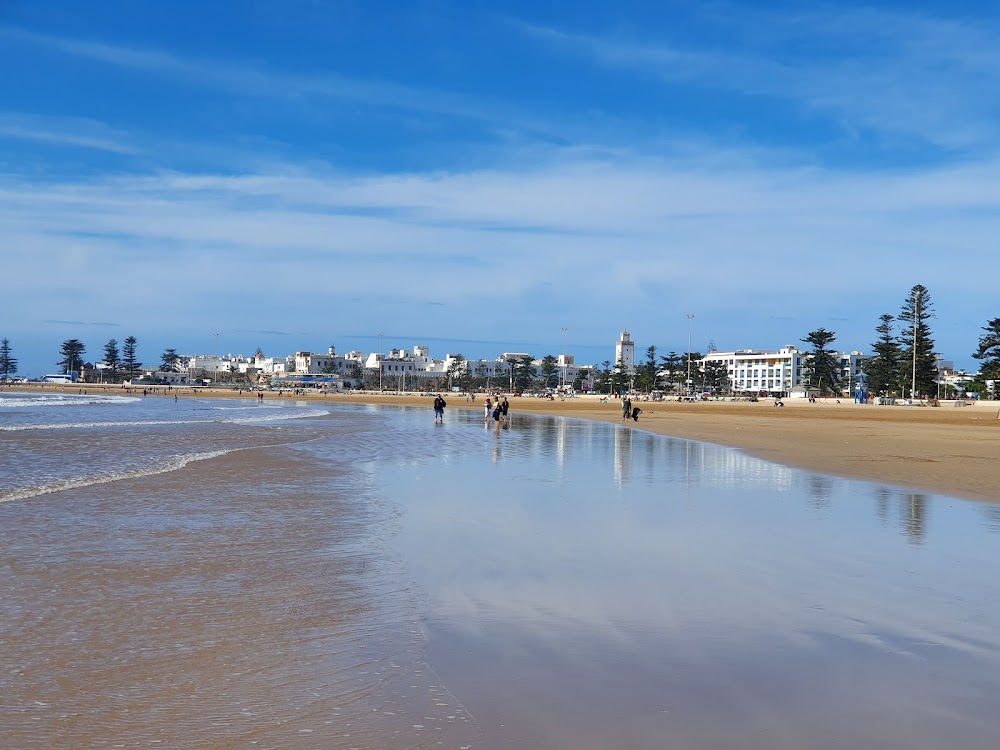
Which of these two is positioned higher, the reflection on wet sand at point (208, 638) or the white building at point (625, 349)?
the white building at point (625, 349)

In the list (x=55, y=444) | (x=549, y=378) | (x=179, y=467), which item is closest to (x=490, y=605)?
(x=179, y=467)

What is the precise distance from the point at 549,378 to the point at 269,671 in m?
164

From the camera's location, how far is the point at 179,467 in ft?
55.0

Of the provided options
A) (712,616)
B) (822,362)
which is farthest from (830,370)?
(712,616)

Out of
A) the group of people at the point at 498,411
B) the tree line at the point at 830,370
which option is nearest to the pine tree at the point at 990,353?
the tree line at the point at 830,370

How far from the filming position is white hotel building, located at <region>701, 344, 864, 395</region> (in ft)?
479

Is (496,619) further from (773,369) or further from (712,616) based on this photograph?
(773,369)

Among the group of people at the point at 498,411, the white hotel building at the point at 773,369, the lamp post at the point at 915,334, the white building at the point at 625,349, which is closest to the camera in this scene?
the group of people at the point at 498,411

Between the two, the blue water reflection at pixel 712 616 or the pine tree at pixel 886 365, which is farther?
the pine tree at pixel 886 365

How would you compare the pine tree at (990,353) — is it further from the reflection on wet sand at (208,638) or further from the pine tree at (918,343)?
the reflection on wet sand at (208,638)

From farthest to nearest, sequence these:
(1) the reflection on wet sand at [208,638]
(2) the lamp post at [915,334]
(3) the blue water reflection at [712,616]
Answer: (2) the lamp post at [915,334]
(3) the blue water reflection at [712,616]
(1) the reflection on wet sand at [208,638]

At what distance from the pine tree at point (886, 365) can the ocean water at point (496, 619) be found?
79.0 meters

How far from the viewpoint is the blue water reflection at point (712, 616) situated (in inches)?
166

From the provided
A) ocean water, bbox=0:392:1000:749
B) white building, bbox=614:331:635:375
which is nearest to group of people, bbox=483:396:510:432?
ocean water, bbox=0:392:1000:749
